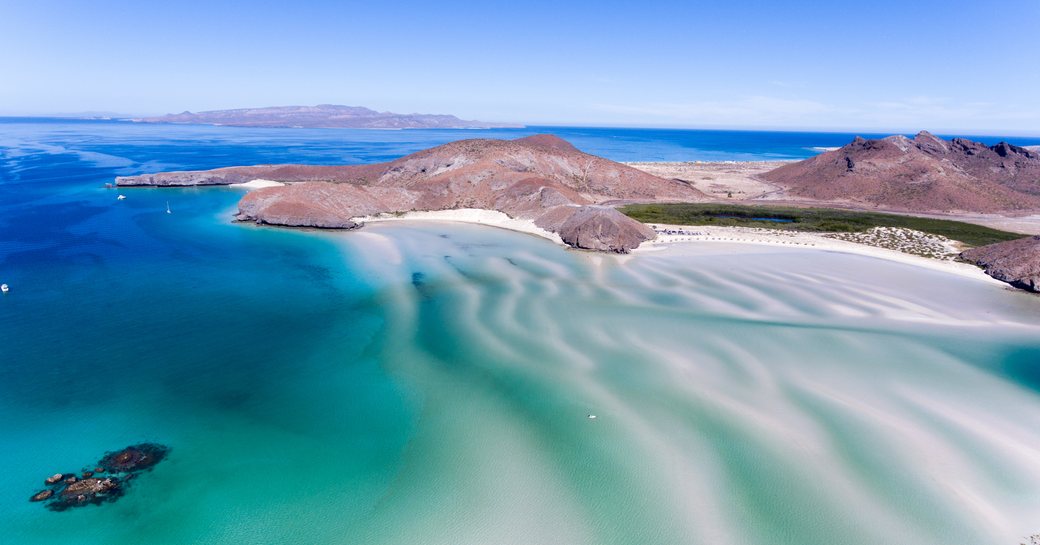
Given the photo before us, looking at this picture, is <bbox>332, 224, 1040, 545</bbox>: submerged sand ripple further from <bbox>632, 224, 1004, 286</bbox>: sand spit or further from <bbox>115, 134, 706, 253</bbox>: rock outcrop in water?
<bbox>115, 134, 706, 253</bbox>: rock outcrop in water

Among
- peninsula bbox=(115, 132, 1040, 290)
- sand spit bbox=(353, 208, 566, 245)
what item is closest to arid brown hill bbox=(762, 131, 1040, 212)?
peninsula bbox=(115, 132, 1040, 290)

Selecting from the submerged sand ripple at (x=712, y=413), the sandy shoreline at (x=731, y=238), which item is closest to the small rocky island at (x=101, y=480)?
the submerged sand ripple at (x=712, y=413)

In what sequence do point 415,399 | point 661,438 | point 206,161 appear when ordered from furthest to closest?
1. point 206,161
2. point 415,399
3. point 661,438

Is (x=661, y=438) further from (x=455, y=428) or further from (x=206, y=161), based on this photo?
(x=206, y=161)

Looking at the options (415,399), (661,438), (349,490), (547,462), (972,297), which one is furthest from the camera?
(972,297)

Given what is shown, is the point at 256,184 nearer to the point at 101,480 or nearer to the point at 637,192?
the point at 637,192

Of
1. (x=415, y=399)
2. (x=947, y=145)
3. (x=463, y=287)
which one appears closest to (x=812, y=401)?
(x=415, y=399)

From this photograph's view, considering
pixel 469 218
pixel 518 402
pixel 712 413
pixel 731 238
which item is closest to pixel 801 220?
pixel 731 238

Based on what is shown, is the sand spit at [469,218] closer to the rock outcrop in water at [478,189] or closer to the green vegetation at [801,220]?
the rock outcrop in water at [478,189]
